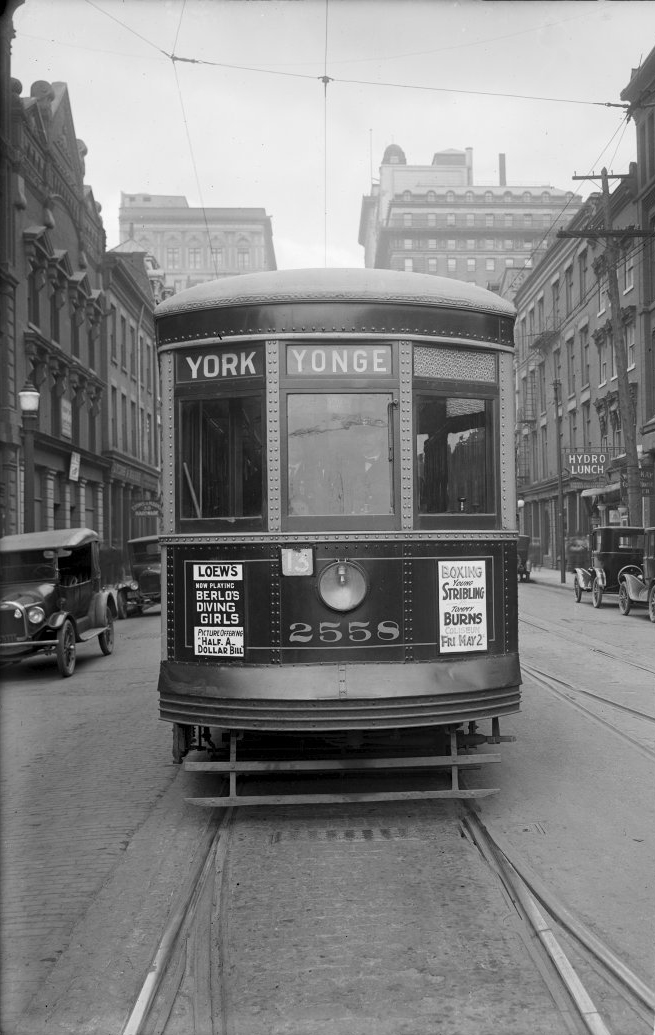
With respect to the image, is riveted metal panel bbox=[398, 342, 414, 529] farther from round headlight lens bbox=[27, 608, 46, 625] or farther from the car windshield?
the car windshield

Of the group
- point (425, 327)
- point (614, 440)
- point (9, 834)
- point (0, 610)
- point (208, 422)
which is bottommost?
point (9, 834)

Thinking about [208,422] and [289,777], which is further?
[289,777]

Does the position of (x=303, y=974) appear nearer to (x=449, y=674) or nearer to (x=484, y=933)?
(x=484, y=933)

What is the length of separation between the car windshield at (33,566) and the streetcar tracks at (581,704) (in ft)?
23.3

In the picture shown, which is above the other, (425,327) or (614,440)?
(614,440)

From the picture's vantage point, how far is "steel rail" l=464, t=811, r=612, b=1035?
10.6 ft

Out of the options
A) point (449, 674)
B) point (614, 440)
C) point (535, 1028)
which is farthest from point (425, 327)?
point (614, 440)

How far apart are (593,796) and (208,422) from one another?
362cm

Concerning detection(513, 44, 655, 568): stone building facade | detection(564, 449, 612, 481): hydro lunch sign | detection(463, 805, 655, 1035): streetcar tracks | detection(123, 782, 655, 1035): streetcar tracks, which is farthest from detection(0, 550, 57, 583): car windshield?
detection(564, 449, 612, 481): hydro lunch sign

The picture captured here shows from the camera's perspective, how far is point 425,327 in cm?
564

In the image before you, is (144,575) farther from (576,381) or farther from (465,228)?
(465,228)

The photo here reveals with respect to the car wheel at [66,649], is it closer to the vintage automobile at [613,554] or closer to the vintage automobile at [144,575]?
the vintage automobile at [144,575]

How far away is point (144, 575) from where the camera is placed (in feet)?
77.0

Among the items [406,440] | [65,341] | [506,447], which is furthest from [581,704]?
[65,341]
